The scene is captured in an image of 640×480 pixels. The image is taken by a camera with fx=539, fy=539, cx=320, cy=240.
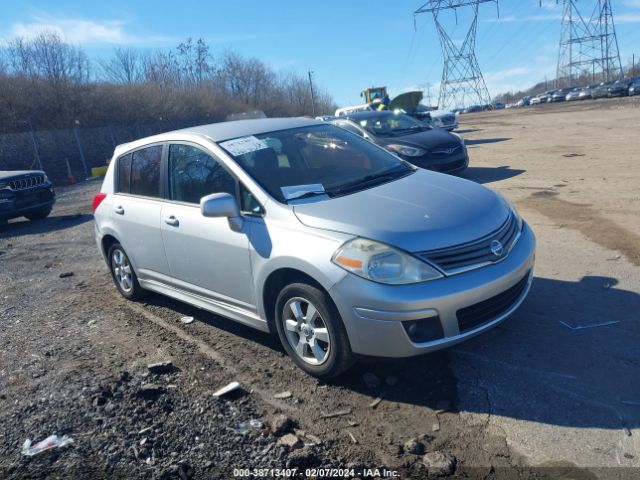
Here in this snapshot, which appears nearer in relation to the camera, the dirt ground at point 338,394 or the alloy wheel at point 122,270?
the dirt ground at point 338,394

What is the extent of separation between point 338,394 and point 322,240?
1.04 meters

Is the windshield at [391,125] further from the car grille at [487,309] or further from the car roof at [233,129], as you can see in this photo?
the car grille at [487,309]

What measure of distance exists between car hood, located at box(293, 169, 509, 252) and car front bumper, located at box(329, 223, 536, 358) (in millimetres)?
260

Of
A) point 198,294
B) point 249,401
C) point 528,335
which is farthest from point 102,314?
point 528,335

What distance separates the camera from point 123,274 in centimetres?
586

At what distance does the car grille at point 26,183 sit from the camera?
1172 cm

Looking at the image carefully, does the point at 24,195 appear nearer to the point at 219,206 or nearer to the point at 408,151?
the point at 408,151

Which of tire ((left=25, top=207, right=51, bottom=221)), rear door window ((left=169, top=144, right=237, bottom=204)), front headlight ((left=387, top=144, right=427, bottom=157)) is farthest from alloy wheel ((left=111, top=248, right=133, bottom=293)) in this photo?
tire ((left=25, top=207, right=51, bottom=221))

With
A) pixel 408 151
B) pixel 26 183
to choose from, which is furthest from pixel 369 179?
pixel 26 183

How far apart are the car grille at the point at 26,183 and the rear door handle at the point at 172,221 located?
8.80 m

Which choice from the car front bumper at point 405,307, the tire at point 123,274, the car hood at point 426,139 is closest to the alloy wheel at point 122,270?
the tire at point 123,274

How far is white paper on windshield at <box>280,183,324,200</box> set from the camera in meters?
3.95

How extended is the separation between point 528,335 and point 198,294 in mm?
2682

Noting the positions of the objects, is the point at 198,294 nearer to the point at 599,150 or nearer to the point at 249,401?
the point at 249,401
